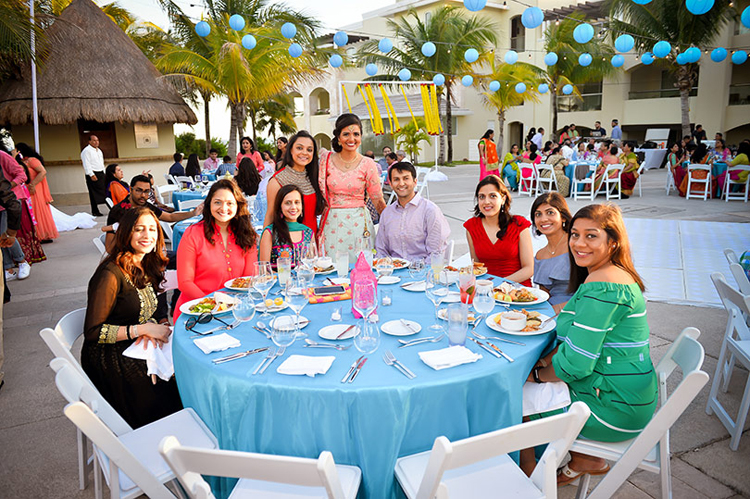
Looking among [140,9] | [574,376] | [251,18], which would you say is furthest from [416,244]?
[140,9]

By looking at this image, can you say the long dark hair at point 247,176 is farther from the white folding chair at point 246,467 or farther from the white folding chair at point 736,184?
the white folding chair at point 736,184

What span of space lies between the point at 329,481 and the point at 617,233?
1.67 m

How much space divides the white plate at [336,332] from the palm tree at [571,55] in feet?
74.1

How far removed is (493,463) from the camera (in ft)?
6.63

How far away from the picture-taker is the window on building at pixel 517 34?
28.2 meters

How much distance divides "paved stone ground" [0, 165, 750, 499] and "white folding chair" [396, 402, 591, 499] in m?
0.81

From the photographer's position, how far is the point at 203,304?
2.77 meters

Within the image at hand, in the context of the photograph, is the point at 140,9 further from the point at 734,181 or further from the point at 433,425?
the point at 433,425

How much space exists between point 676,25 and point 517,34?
1213cm

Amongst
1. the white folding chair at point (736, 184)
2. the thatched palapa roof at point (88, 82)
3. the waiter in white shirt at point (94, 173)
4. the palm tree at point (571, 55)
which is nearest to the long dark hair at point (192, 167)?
the waiter in white shirt at point (94, 173)

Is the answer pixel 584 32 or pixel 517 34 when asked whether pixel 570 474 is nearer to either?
pixel 584 32

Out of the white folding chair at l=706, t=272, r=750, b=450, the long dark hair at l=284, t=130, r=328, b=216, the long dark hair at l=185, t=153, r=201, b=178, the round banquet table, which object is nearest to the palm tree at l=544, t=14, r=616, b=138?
the long dark hair at l=185, t=153, r=201, b=178

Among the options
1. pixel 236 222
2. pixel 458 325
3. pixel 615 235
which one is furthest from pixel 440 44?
pixel 458 325

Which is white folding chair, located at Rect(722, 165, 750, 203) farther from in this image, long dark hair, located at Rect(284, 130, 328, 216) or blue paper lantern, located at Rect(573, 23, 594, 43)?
long dark hair, located at Rect(284, 130, 328, 216)
